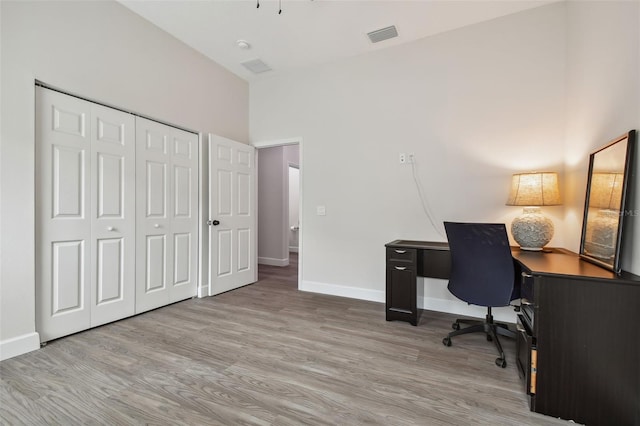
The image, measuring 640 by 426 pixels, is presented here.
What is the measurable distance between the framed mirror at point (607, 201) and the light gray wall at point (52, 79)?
3800 mm

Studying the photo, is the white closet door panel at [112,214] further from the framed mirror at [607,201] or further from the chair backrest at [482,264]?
the framed mirror at [607,201]

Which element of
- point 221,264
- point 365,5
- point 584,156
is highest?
point 365,5

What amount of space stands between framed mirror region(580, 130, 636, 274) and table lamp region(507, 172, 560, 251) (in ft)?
0.98

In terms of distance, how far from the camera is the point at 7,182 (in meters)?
1.96

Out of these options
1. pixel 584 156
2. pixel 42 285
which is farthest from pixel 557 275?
pixel 42 285

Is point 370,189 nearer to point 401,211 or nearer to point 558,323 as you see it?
point 401,211

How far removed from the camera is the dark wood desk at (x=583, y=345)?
53.6 inches

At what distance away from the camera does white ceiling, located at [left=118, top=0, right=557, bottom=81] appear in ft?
8.57

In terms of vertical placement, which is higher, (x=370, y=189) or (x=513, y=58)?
(x=513, y=58)

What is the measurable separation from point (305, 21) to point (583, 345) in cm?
338

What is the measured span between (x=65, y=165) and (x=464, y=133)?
374cm

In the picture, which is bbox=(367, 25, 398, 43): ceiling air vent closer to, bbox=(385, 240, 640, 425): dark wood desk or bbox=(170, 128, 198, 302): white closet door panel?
bbox=(170, 128, 198, 302): white closet door panel

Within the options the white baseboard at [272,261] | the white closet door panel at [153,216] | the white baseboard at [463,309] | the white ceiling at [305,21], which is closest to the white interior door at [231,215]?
the white closet door panel at [153,216]

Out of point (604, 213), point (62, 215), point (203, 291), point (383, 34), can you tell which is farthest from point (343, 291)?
point (383, 34)
